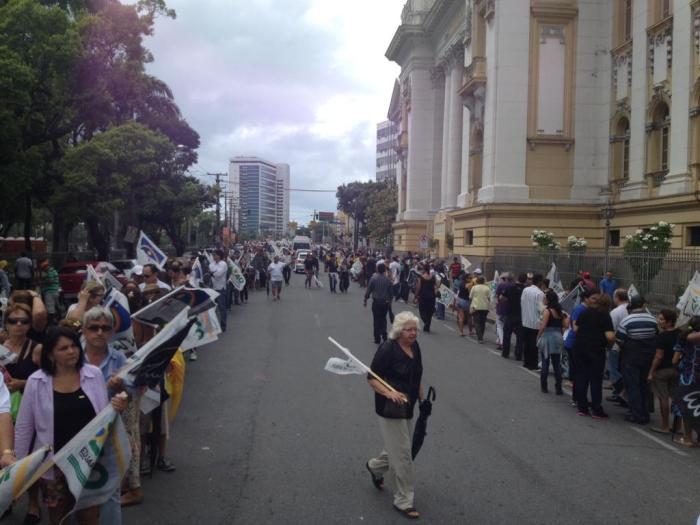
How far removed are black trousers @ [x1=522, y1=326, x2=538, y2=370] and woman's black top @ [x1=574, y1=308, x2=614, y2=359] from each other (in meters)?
3.55

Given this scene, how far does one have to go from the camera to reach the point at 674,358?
8.53 metres

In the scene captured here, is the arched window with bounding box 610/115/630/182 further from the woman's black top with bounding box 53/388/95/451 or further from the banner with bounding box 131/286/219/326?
the woman's black top with bounding box 53/388/95/451

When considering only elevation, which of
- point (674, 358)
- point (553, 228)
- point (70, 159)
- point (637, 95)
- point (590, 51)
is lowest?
point (674, 358)

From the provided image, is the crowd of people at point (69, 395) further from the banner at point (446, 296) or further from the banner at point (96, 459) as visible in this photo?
the banner at point (446, 296)

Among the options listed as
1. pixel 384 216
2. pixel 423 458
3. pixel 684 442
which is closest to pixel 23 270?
pixel 423 458

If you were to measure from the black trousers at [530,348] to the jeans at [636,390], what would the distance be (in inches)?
147

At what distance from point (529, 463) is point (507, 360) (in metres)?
7.05

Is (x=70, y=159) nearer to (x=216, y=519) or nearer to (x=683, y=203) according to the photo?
(x=683, y=203)

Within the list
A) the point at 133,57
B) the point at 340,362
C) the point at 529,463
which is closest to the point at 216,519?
Result: the point at 340,362

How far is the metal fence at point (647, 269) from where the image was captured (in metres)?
16.5

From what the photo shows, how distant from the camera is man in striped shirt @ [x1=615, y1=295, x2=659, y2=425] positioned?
9.01m

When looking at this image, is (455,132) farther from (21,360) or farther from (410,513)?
(21,360)

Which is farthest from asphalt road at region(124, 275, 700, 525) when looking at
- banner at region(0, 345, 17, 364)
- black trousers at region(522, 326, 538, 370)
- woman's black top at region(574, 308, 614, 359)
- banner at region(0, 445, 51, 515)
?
banner at region(0, 445, 51, 515)

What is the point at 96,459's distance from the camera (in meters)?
4.15
